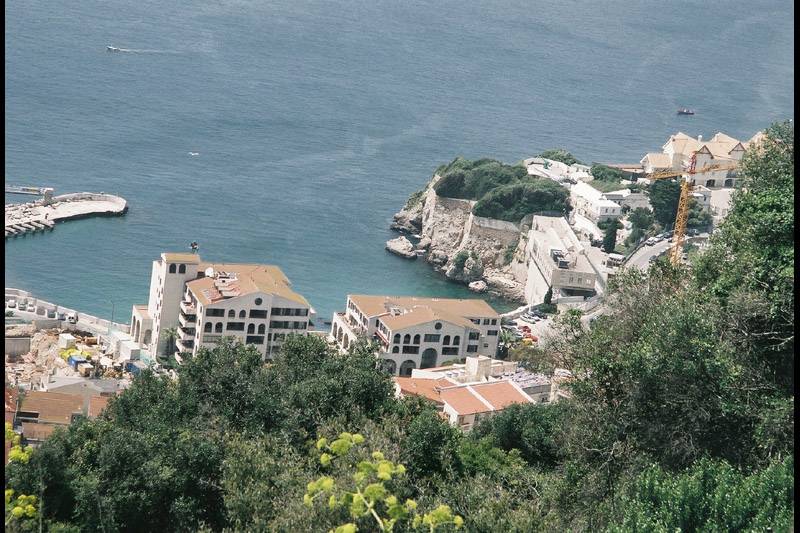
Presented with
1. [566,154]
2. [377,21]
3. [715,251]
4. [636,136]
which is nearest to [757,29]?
[377,21]

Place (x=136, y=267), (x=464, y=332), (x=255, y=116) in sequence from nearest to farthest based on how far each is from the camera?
1. (x=464, y=332)
2. (x=136, y=267)
3. (x=255, y=116)

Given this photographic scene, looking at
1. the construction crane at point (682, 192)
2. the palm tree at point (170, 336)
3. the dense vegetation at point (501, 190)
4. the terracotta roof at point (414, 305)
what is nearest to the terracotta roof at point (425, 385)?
the terracotta roof at point (414, 305)

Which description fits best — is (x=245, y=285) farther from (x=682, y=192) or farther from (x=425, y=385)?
(x=682, y=192)

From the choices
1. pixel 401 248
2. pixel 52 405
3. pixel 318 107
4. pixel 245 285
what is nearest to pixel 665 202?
pixel 401 248

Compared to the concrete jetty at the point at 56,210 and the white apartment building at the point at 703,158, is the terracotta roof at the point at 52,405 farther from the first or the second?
the white apartment building at the point at 703,158

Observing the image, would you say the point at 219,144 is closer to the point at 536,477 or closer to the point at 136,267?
the point at 136,267

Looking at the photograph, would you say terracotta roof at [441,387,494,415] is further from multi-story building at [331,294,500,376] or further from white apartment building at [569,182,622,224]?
white apartment building at [569,182,622,224]
